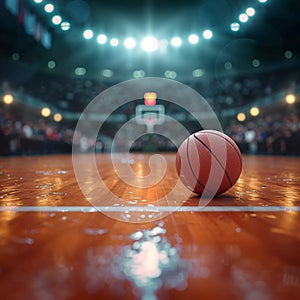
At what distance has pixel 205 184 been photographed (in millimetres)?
2549

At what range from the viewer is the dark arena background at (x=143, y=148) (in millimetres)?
1022

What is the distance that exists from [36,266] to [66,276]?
5.8 inches

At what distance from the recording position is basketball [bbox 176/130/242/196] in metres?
2.51

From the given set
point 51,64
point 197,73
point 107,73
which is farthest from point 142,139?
point 51,64

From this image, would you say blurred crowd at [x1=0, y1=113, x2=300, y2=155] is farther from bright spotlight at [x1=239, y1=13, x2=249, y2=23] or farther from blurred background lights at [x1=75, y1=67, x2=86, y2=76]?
blurred background lights at [x1=75, y1=67, x2=86, y2=76]

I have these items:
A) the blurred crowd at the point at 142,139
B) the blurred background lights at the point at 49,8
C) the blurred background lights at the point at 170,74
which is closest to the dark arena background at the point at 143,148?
the blurred crowd at the point at 142,139

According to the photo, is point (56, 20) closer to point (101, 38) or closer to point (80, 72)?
point (101, 38)

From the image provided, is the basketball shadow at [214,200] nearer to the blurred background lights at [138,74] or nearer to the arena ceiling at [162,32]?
the arena ceiling at [162,32]

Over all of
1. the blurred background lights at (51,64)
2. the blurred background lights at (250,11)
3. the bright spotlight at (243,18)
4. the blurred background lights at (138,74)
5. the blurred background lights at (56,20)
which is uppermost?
the blurred background lights at (138,74)

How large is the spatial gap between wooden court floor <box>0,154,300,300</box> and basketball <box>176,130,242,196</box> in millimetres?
349

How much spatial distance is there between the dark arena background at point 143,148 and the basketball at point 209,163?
132 mm

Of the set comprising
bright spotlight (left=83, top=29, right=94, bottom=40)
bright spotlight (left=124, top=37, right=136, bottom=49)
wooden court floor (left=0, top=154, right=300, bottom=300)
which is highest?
bright spotlight (left=124, top=37, right=136, bottom=49)

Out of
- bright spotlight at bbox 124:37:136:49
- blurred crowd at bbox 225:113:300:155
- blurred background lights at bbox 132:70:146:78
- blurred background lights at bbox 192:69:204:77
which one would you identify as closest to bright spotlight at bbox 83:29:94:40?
bright spotlight at bbox 124:37:136:49

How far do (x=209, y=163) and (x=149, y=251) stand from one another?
4.56ft
